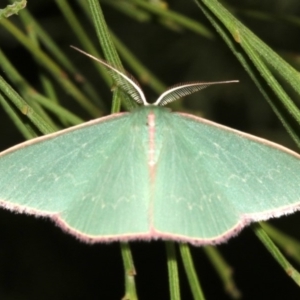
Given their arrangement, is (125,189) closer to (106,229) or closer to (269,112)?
(106,229)

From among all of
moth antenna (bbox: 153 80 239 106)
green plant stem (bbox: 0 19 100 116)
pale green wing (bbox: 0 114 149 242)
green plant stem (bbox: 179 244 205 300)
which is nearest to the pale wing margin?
pale green wing (bbox: 0 114 149 242)

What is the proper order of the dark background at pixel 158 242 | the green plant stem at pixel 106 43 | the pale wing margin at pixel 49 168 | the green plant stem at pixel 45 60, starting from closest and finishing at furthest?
1. the pale wing margin at pixel 49 168
2. the green plant stem at pixel 106 43
3. the green plant stem at pixel 45 60
4. the dark background at pixel 158 242

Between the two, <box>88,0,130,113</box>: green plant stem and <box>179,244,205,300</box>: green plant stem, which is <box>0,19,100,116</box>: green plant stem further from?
<box>179,244,205,300</box>: green plant stem

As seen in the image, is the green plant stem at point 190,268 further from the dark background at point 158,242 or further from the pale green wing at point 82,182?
the dark background at point 158,242

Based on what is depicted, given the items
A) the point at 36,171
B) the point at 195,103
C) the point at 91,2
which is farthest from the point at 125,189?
the point at 195,103

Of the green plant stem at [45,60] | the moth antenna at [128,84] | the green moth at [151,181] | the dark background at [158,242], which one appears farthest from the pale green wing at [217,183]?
the dark background at [158,242]
